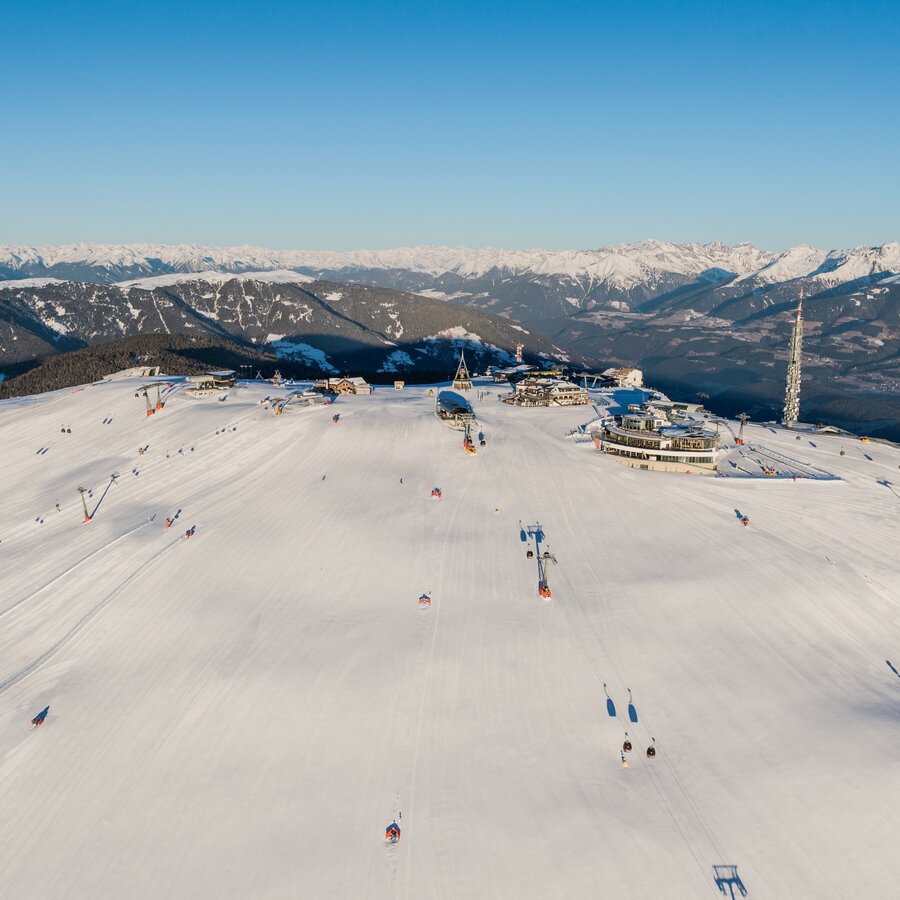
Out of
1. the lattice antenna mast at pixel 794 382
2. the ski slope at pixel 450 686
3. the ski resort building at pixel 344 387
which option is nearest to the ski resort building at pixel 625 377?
the lattice antenna mast at pixel 794 382

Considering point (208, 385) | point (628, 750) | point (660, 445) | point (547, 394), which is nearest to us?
point (628, 750)

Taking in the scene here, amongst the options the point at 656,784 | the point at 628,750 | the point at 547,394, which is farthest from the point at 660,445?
the point at 656,784

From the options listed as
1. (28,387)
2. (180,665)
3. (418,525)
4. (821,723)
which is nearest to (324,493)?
(418,525)

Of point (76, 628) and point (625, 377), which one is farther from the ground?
point (76, 628)

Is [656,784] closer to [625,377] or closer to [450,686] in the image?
[450,686]

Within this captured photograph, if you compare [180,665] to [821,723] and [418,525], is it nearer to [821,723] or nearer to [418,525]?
[418,525]

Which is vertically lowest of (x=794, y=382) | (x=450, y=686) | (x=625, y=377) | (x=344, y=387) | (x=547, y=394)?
(x=625, y=377)

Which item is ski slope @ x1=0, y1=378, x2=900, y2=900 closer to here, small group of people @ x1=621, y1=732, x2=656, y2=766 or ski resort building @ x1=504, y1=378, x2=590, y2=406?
small group of people @ x1=621, y1=732, x2=656, y2=766

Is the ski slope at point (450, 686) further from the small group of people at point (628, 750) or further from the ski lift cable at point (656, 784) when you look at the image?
the small group of people at point (628, 750)

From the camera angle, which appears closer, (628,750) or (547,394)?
(628,750)
